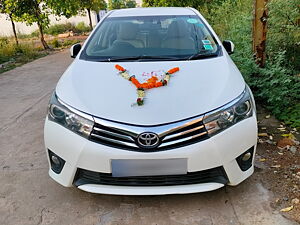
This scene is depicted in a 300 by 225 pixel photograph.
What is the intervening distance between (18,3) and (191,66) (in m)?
10.5

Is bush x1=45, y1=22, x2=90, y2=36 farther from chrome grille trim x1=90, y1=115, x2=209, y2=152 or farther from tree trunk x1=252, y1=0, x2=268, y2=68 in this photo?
chrome grille trim x1=90, y1=115, x2=209, y2=152

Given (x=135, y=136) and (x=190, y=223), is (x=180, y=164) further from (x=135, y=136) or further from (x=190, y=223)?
(x=190, y=223)

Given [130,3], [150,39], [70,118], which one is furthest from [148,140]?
[130,3]

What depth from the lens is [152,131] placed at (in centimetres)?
190

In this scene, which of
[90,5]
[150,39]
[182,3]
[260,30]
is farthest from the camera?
[90,5]

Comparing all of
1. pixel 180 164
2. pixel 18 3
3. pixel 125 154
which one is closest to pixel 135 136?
pixel 125 154

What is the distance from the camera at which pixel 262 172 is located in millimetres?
2635

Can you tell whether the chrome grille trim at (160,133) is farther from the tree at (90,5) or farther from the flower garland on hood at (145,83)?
the tree at (90,5)

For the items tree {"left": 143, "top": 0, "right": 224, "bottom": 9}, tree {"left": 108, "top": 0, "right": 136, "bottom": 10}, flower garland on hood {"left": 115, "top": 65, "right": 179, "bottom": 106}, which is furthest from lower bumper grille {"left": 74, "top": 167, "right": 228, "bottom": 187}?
tree {"left": 108, "top": 0, "right": 136, "bottom": 10}

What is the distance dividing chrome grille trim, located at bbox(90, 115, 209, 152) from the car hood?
0.14 ft

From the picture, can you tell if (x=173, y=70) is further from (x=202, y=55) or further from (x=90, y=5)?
(x=90, y=5)

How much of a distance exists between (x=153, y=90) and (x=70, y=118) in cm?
64

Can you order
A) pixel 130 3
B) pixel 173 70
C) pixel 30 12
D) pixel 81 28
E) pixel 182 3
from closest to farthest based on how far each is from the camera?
pixel 173 70
pixel 182 3
pixel 30 12
pixel 81 28
pixel 130 3

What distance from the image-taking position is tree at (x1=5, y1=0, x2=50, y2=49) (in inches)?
428
